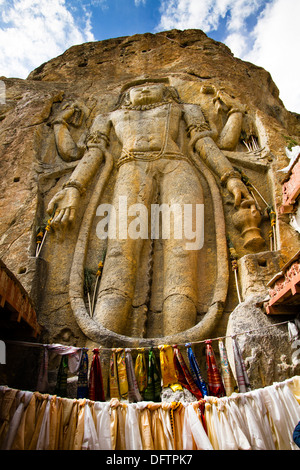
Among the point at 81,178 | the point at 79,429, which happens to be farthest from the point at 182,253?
the point at 79,429

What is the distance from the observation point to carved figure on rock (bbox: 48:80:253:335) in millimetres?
5145

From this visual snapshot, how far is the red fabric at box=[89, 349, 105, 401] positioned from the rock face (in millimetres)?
613

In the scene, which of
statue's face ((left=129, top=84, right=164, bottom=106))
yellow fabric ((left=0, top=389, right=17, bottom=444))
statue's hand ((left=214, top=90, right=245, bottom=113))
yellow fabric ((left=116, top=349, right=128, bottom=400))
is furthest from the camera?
statue's face ((left=129, top=84, right=164, bottom=106))

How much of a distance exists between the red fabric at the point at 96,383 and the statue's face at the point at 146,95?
6.67 metres

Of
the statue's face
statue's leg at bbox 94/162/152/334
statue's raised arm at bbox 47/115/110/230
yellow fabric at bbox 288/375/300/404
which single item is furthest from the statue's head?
yellow fabric at bbox 288/375/300/404

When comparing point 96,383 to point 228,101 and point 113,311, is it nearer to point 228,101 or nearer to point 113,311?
point 113,311

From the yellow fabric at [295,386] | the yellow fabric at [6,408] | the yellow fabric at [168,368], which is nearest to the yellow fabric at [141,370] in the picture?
the yellow fabric at [168,368]

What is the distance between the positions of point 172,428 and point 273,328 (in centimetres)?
169

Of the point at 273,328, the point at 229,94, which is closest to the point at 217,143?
the point at 229,94

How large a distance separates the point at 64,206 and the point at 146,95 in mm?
4045

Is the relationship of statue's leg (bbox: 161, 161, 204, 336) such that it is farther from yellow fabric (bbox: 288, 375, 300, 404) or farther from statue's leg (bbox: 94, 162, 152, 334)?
yellow fabric (bbox: 288, 375, 300, 404)

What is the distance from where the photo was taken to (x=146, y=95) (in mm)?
8789

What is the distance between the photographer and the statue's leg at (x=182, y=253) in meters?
4.96

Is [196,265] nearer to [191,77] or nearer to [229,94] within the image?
[229,94]
